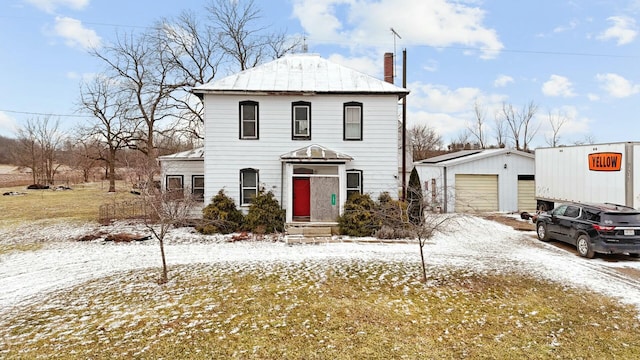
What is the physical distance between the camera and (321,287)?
8.94m

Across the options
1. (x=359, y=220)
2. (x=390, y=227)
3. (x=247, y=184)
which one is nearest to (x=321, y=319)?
(x=359, y=220)

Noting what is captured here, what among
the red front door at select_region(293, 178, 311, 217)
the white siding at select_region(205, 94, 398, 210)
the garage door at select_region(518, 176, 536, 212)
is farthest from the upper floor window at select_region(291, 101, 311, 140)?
the garage door at select_region(518, 176, 536, 212)

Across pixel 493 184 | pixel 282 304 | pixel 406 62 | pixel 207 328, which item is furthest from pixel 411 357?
pixel 493 184

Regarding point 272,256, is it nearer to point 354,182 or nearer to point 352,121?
point 354,182

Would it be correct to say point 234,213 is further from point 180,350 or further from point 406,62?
point 406,62

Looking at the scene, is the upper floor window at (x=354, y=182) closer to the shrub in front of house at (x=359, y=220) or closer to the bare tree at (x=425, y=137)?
the shrub in front of house at (x=359, y=220)

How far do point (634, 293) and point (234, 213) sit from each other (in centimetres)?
1443

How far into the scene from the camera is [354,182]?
1672 centimetres

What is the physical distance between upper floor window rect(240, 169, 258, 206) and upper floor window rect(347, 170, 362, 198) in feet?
15.2

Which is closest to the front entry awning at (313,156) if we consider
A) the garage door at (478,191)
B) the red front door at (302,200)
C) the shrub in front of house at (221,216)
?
the red front door at (302,200)

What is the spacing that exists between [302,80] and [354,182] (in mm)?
5987

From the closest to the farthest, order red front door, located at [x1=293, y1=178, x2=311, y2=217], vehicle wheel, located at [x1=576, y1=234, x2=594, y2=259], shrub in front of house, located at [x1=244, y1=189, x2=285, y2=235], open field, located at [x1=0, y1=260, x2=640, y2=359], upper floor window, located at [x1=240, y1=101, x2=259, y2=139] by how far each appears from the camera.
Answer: open field, located at [x1=0, y1=260, x2=640, y2=359], vehicle wheel, located at [x1=576, y1=234, x2=594, y2=259], shrub in front of house, located at [x1=244, y1=189, x2=285, y2=235], red front door, located at [x1=293, y1=178, x2=311, y2=217], upper floor window, located at [x1=240, y1=101, x2=259, y2=139]

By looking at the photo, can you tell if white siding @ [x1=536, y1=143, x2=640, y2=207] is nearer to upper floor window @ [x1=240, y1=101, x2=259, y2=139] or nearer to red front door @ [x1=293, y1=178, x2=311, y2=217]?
red front door @ [x1=293, y1=178, x2=311, y2=217]

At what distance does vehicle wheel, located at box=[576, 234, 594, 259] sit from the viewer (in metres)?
11.6
